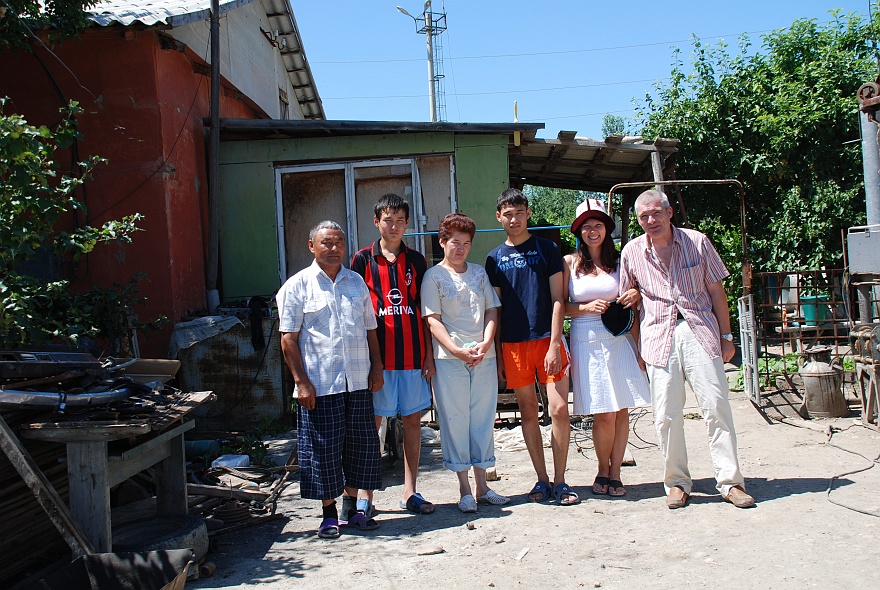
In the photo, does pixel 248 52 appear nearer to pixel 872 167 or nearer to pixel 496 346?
pixel 496 346

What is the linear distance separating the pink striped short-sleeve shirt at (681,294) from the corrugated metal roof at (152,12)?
5904 millimetres

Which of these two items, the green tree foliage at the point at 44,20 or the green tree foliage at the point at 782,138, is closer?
the green tree foliage at the point at 44,20

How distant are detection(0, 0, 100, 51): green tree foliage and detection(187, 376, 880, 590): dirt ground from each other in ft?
15.2

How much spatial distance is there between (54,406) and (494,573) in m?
2.26

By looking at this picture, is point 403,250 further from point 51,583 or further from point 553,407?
point 51,583

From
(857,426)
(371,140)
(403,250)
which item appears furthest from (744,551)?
(371,140)

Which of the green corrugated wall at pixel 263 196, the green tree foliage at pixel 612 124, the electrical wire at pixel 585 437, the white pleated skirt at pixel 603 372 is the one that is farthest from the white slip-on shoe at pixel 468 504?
the green tree foliage at pixel 612 124

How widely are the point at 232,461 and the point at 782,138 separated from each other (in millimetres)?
10502

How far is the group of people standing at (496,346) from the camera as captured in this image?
14.3 ft

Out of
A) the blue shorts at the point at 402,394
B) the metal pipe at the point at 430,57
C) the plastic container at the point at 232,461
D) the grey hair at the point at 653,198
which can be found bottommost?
the plastic container at the point at 232,461

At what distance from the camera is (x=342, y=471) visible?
4367mm

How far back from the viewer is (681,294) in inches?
176

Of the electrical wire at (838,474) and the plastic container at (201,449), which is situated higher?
the plastic container at (201,449)

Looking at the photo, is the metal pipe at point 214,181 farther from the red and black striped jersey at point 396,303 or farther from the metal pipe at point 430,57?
the metal pipe at point 430,57
